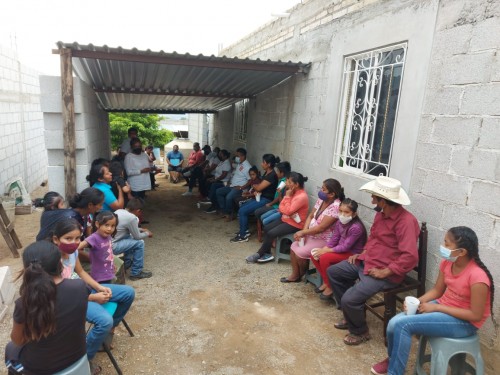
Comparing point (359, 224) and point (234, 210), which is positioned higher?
point (359, 224)

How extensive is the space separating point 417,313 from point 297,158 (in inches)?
136

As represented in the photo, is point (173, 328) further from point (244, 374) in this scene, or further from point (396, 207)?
point (396, 207)

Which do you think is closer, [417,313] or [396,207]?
[417,313]

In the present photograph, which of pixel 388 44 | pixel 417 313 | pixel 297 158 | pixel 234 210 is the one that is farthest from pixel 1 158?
pixel 417 313

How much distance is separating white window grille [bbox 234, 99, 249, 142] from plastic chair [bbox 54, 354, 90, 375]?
715cm

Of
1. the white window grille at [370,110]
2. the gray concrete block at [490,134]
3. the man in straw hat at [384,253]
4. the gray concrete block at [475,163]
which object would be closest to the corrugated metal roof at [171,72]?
the white window grille at [370,110]

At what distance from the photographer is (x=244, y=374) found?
8.97 ft

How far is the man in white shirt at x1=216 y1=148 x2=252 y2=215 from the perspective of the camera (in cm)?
680

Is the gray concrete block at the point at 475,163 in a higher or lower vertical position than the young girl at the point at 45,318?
higher

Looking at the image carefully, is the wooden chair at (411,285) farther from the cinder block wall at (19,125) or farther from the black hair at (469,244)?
the cinder block wall at (19,125)

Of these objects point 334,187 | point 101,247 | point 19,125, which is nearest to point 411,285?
point 334,187

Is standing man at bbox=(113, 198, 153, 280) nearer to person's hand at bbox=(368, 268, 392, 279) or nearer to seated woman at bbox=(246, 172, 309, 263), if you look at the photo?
seated woman at bbox=(246, 172, 309, 263)

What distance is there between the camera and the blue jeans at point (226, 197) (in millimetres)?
6793

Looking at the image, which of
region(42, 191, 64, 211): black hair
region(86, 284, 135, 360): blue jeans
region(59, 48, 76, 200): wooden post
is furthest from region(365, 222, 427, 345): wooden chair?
region(59, 48, 76, 200): wooden post
